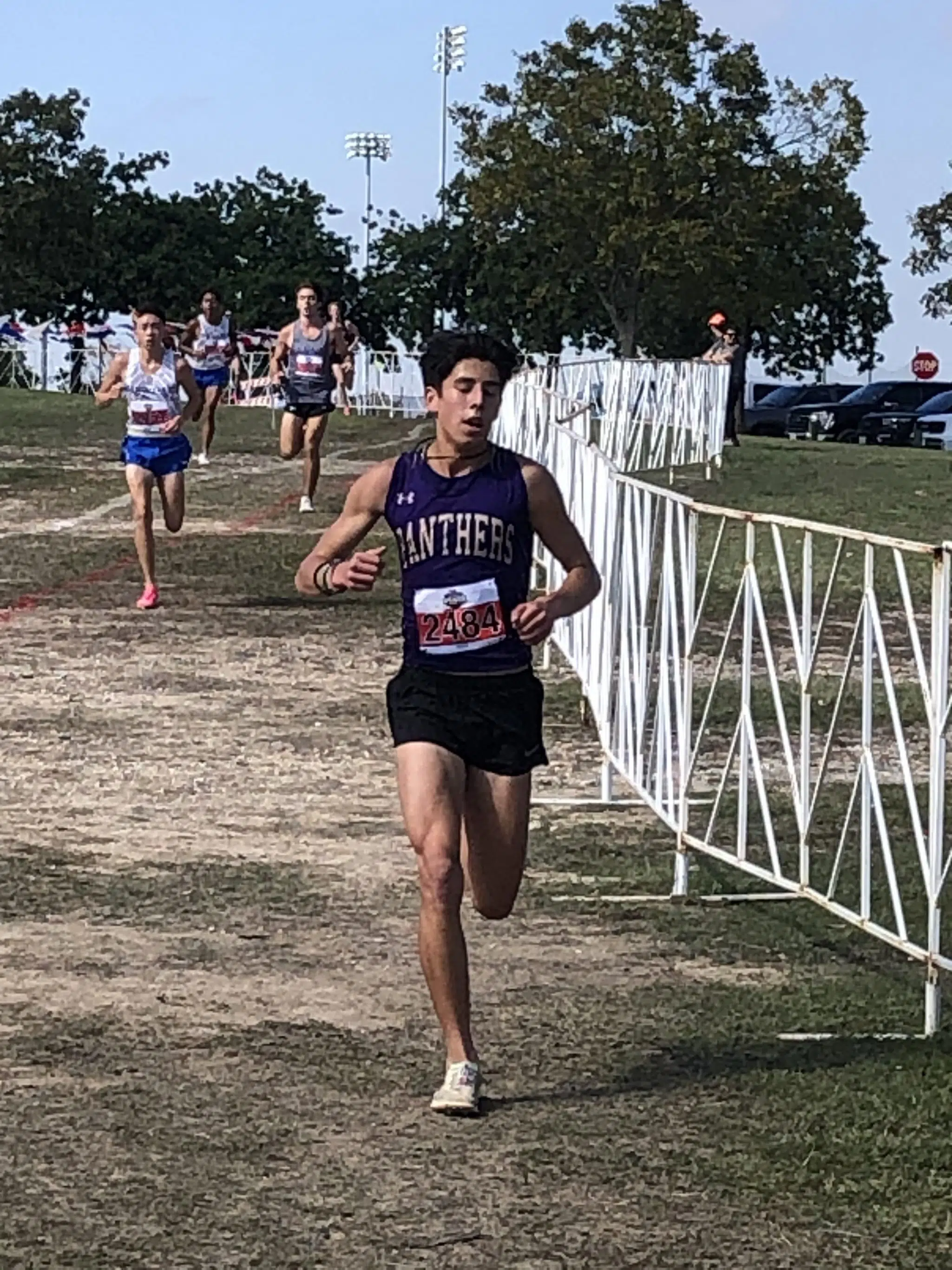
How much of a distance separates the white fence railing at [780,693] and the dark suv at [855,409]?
151ft

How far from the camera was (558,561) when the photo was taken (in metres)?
6.18

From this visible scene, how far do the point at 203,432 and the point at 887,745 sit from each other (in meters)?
18.5

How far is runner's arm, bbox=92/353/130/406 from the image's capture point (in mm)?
14625

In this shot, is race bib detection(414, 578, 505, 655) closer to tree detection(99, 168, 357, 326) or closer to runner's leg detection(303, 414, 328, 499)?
runner's leg detection(303, 414, 328, 499)

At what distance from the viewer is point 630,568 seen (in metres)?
9.36

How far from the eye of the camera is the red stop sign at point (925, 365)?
8794cm

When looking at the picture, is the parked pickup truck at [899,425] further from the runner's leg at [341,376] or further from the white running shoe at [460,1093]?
the white running shoe at [460,1093]

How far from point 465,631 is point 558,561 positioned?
0.39m

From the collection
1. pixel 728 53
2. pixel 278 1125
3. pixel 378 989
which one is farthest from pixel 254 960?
pixel 728 53

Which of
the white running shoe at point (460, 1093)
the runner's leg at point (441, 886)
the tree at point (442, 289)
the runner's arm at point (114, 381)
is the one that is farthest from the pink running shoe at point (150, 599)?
the tree at point (442, 289)

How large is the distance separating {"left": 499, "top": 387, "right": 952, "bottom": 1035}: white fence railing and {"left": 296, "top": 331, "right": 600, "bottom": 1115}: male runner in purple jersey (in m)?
1.05

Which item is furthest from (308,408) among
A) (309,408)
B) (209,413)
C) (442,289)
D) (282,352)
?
(442,289)

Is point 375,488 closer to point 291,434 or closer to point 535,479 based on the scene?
point 535,479

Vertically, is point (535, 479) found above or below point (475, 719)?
above
